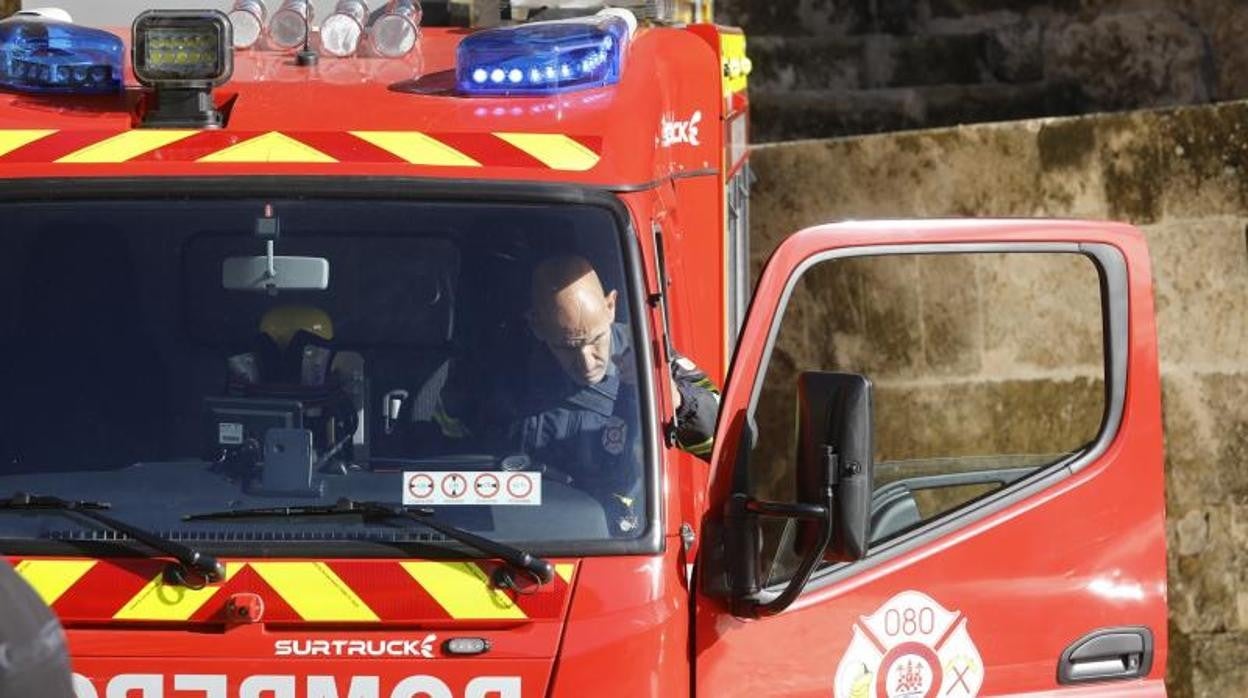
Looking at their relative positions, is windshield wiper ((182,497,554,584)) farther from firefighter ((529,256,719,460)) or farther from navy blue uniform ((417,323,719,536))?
firefighter ((529,256,719,460))

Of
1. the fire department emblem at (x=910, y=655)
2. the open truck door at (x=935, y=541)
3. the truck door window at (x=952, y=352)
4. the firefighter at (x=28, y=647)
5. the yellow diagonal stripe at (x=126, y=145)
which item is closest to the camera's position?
the firefighter at (x=28, y=647)

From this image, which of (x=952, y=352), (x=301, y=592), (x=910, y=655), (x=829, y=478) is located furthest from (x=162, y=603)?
(x=952, y=352)

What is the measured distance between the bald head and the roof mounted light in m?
0.74

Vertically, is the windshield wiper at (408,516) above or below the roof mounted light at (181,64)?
below

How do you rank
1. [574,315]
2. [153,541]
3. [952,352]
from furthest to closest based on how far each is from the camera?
[952,352] → [574,315] → [153,541]

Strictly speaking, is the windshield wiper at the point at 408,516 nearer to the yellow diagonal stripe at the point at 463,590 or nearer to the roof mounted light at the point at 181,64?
the yellow diagonal stripe at the point at 463,590

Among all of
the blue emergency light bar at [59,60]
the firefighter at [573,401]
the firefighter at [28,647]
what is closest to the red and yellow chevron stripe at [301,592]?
the firefighter at [573,401]

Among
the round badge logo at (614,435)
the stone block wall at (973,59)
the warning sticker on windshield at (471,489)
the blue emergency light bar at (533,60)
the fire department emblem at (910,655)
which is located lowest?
the fire department emblem at (910,655)

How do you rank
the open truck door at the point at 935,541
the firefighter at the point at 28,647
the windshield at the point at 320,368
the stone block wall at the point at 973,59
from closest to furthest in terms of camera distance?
the firefighter at the point at 28,647, the windshield at the point at 320,368, the open truck door at the point at 935,541, the stone block wall at the point at 973,59

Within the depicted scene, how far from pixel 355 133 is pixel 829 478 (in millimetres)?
1133

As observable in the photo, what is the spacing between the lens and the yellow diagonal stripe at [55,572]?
407 centimetres

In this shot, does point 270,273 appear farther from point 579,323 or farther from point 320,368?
point 579,323

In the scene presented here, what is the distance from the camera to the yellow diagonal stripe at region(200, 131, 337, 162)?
4.37 metres

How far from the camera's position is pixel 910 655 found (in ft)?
15.2
